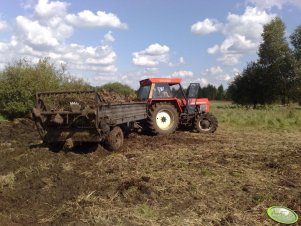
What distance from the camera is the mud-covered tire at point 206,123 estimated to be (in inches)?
583

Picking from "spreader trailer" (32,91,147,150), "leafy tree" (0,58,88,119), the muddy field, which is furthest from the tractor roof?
"leafy tree" (0,58,88,119)

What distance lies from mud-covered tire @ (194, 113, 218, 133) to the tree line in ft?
105

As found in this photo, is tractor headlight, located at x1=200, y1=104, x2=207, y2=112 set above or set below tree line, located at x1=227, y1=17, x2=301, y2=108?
below

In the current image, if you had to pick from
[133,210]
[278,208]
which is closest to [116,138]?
[133,210]

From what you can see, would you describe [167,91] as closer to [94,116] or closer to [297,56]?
[94,116]

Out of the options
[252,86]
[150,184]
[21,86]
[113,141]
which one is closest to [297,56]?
[252,86]

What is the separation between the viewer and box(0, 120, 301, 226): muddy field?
5809 mm

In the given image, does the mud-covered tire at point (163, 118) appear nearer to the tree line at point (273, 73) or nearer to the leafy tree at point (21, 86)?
the leafy tree at point (21, 86)

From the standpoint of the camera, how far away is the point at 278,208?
5.96 m

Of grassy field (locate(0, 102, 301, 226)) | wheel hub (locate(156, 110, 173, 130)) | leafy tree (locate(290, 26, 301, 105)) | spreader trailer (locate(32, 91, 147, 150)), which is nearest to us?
grassy field (locate(0, 102, 301, 226))

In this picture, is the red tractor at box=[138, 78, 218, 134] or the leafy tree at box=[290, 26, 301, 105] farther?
the leafy tree at box=[290, 26, 301, 105]

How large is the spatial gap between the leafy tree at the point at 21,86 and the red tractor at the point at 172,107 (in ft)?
33.3

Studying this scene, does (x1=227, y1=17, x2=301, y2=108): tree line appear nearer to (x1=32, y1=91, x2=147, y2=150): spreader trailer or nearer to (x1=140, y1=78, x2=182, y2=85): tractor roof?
(x1=140, y1=78, x2=182, y2=85): tractor roof

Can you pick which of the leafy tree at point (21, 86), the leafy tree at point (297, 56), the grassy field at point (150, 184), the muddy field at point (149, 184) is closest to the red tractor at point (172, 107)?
the grassy field at point (150, 184)
